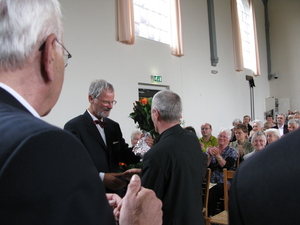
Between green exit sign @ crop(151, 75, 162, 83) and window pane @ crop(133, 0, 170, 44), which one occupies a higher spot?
window pane @ crop(133, 0, 170, 44)

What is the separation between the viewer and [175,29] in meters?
9.32

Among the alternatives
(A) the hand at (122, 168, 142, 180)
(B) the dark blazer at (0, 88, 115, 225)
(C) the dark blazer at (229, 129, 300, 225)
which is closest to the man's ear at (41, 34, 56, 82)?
(B) the dark blazer at (0, 88, 115, 225)

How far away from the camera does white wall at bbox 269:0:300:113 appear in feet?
53.0

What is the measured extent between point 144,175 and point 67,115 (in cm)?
456

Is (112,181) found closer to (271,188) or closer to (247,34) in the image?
(271,188)

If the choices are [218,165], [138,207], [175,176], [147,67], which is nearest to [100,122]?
[175,176]

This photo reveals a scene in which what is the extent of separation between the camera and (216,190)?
4.48 m

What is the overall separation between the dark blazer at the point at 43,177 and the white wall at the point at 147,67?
216 inches

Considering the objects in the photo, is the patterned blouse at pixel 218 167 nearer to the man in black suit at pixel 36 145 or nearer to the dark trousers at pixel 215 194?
the dark trousers at pixel 215 194

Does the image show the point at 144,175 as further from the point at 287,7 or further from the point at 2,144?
the point at 287,7

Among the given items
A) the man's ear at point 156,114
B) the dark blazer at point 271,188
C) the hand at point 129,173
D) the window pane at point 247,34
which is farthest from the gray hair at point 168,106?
the window pane at point 247,34

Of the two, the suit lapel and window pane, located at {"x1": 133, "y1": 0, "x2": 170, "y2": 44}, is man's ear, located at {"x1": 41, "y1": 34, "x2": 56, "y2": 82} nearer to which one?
the suit lapel

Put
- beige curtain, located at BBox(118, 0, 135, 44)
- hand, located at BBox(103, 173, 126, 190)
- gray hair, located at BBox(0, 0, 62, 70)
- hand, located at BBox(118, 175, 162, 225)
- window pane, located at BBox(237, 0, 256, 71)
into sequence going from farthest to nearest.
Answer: window pane, located at BBox(237, 0, 256, 71) < beige curtain, located at BBox(118, 0, 135, 44) < hand, located at BBox(103, 173, 126, 190) < hand, located at BBox(118, 175, 162, 225) < gray hair, located at BBox(0, 0, 62, 70)

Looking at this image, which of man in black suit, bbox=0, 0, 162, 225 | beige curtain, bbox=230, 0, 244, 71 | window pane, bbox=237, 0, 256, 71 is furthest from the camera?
window pane, bbox=237, 0, 256, 71
